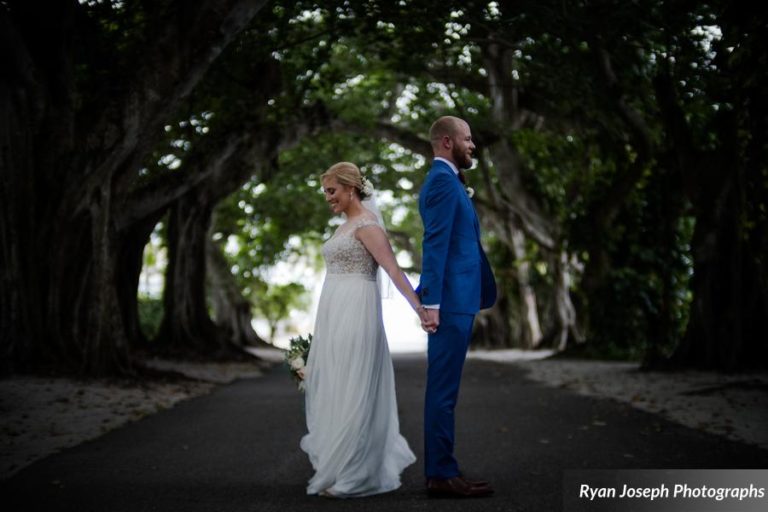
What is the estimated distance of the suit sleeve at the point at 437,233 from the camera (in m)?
4.66

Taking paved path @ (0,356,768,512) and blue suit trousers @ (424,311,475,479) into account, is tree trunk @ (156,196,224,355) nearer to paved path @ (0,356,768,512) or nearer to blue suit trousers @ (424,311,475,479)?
paved path @ (0,356,768,512)

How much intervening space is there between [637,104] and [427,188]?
1092 cm

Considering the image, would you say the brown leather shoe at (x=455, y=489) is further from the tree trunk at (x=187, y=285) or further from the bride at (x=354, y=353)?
the tree trunk at (x=187, y=285)

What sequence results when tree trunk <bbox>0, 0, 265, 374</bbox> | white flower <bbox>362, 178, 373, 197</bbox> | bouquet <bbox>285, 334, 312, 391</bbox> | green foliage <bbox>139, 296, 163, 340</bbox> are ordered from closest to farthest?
white flower <bbox>362, 178, 373, 197</bbox> < bouquet <bbox>285, 334, 312, 391</bbox> < tree trunk <bbox>0, 0, 265, 374</bbox> < green foliage <bbox>139, 296, 163, 340</bbox>

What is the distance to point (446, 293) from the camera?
4.75 m

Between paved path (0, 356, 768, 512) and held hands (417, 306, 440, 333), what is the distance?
36.7 inches

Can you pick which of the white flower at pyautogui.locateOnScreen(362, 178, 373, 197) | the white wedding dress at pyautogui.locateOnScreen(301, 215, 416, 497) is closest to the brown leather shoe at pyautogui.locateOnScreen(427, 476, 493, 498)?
the white wedding dress at pyautogui.locateOnScreen(301, 215, 416, 497)

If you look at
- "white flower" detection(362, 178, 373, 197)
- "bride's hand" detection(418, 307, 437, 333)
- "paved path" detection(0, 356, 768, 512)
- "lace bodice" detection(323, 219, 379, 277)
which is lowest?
"paved path" detection(0, 356, 768, 512)

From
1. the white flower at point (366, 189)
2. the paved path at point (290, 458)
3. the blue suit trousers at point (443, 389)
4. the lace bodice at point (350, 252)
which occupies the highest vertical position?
the white flower at point (366, 189)

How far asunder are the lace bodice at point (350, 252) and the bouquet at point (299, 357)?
1.79 ft

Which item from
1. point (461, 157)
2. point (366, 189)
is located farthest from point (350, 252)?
point (461, 157)

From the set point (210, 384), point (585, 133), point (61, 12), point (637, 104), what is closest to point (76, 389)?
point (210, 384)

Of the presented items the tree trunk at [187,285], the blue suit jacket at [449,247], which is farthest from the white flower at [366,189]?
the tree trunk at [187,285]

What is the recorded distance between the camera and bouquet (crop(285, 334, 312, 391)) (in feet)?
17.5
